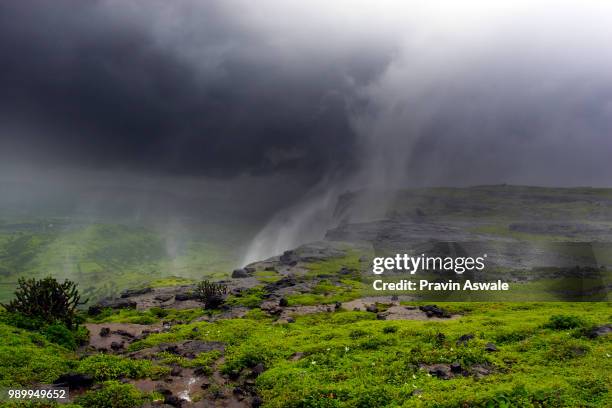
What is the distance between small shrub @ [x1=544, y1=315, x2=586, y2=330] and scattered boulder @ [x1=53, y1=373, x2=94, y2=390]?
30498mm

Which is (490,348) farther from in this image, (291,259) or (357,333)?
(291,259)

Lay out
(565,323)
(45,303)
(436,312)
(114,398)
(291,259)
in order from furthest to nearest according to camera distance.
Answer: (291,259), (436,312), (45,303), (565,323), (114,398)

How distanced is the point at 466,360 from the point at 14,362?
1076 inches

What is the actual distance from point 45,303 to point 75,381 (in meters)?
18.6

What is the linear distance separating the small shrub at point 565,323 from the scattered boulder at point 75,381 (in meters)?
30.5

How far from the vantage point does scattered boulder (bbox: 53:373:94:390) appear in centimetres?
2225

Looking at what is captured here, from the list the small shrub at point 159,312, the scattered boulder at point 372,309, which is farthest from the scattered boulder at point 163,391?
the small shrub at point 159,312

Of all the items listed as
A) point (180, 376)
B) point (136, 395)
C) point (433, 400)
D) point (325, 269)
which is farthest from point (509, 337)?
point (325, 269)

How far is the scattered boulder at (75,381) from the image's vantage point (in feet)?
73.0

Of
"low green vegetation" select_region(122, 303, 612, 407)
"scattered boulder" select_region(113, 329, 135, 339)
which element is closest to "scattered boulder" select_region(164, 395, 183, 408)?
"low green vegetation" select_region(122, 303, 612, 407)

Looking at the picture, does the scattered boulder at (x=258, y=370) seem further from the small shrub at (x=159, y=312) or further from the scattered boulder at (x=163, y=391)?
the small shrub at (x=159, y=312)

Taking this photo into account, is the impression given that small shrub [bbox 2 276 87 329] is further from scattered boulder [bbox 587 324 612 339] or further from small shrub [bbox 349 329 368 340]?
scattered boulder [bbox 587 324 612 339]

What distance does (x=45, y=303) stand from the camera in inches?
1457

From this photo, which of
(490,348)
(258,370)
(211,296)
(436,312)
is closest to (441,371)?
(490,348)
